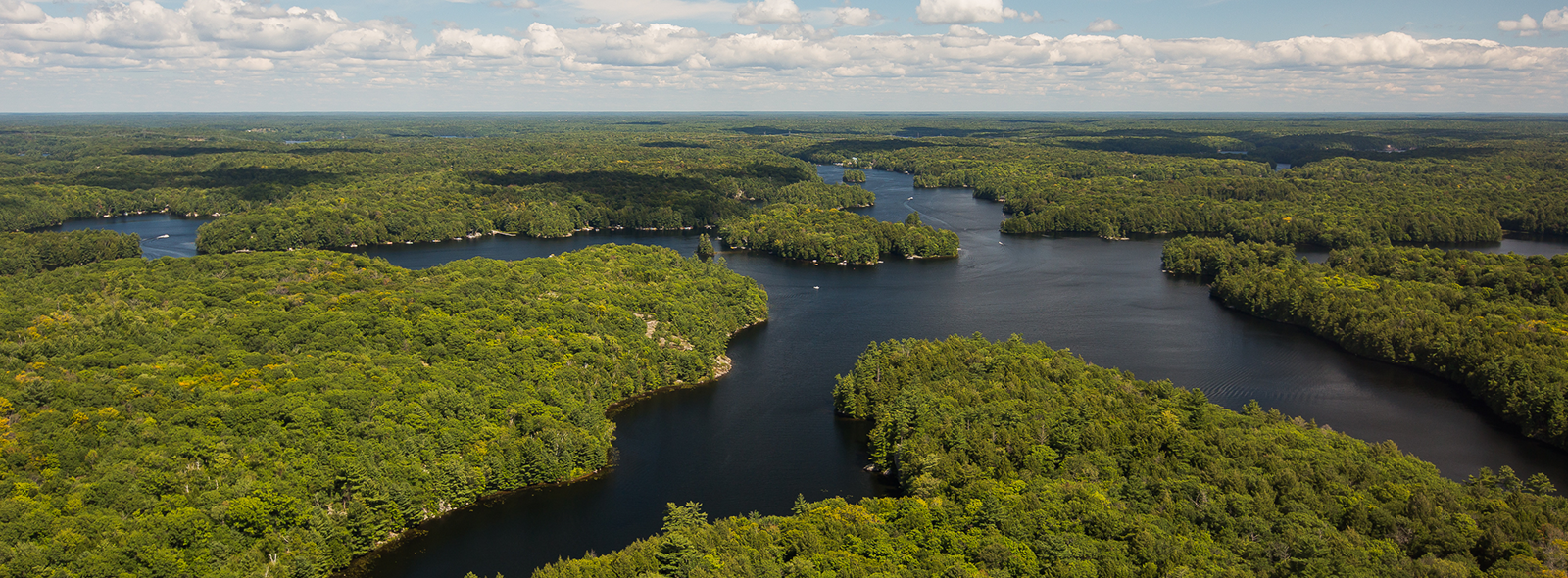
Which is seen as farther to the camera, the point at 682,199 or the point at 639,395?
the point at 682,199

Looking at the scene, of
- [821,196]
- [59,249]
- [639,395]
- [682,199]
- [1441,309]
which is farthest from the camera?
[821,196]

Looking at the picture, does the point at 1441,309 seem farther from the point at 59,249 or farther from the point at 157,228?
the point at 157,228

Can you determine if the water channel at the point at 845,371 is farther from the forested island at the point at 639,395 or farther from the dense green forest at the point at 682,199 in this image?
the dense green forest at the point at 682,199

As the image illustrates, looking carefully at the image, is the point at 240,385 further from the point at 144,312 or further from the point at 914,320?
the point at 914,320

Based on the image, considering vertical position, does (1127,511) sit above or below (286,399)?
below

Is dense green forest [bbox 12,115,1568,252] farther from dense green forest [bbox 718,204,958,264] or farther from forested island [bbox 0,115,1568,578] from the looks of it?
forested island [bbox 0,115,1568,578]

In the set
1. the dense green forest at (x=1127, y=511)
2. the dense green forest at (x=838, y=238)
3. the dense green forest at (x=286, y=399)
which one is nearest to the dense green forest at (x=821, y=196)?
the dense green forest at (x=838, y=238)

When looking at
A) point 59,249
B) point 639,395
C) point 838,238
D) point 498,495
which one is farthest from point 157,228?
point 498,495
